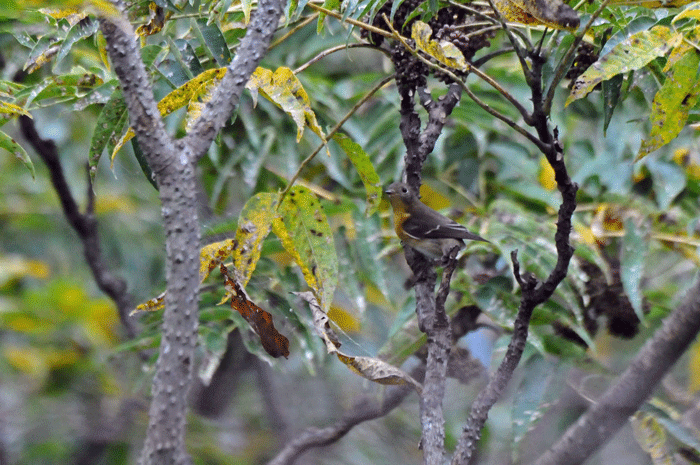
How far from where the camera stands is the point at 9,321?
3.62 metres

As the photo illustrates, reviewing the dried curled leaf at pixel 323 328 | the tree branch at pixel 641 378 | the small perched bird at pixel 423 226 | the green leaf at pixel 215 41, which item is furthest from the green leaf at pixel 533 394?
the green leaf at pixel 215 41

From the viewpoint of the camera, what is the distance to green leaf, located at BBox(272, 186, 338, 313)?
1.54m

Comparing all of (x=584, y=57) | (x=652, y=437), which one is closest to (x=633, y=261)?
(x=652, y=437)

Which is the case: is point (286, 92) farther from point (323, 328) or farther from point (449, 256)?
point (449, 256)

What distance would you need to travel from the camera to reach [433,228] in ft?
7.60

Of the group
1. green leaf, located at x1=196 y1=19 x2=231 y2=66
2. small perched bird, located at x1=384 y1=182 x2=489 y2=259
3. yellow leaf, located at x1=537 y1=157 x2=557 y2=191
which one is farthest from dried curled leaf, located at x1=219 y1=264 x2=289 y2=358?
yellow leaf, located at x1=537 y1=157 x2=557 y2=191

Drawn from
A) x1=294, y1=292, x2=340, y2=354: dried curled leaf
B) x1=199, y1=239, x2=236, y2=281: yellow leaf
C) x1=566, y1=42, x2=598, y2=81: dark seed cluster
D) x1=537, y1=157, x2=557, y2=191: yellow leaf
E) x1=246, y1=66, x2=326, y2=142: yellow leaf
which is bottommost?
x1=294, y1=292, x2=340, y2=354: dried curled leaf

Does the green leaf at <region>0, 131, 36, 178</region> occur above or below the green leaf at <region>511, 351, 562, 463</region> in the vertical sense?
above

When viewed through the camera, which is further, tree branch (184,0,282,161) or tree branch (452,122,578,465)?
tree branch (452,122,578,465)

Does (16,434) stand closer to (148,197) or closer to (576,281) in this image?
(148,197)

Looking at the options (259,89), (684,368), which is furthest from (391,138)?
(684,368)

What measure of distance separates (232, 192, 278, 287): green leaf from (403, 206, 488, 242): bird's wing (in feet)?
2.64

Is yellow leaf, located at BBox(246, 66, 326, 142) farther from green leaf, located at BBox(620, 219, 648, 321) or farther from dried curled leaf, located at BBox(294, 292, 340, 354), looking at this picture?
green leaf, located at BBox(620, 219, 648, 321)

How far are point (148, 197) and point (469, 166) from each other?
171cm
